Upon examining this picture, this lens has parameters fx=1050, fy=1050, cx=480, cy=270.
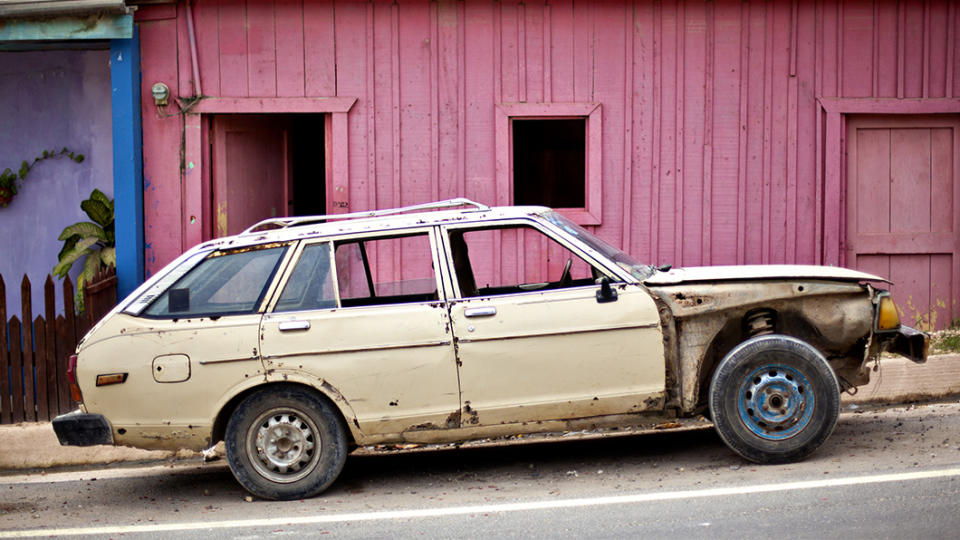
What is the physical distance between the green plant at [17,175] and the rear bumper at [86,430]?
6.46 m

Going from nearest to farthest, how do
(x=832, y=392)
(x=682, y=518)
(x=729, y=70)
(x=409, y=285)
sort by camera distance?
1. (x=682, y=518)
2. (x=832, y=392)
3. (x=409, y=285)
4. (x=729, y=70)

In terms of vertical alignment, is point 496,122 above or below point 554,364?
above

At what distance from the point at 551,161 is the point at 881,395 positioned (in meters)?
3.70

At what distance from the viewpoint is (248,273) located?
21.3ft

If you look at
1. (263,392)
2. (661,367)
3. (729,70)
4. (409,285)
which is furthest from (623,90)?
(263,392)

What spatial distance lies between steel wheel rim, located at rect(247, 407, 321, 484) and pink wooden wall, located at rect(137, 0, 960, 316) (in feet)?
13.4

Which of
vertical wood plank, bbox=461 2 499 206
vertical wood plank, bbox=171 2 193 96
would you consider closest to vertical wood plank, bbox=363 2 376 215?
vertical wood plank, bbox=461 2 499 206

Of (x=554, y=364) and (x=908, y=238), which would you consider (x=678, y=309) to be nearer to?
(x=554, y=364)

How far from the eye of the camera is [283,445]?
247 inches

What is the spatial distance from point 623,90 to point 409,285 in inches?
146

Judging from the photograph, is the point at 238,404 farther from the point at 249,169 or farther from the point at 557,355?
the point at 249,169

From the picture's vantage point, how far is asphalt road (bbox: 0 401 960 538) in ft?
17.3

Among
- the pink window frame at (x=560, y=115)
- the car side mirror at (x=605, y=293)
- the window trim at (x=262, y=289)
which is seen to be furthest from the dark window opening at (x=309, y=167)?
the car side mirror at (x=605, y=293)

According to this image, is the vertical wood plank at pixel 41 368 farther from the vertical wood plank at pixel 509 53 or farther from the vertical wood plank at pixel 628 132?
the vertical wood plank at pixel 628 132
